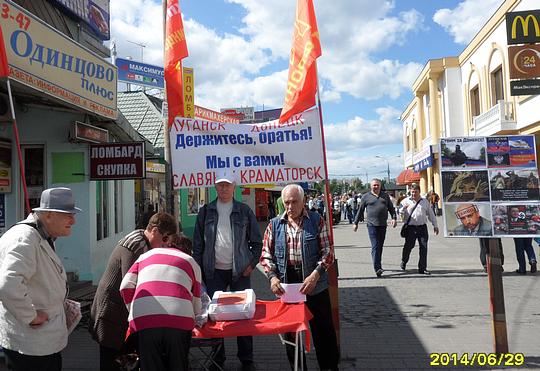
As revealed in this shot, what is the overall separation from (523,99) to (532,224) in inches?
666

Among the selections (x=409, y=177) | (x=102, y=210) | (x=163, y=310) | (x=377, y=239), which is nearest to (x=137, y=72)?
(x=102, y=210)

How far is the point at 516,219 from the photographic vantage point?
485 cm

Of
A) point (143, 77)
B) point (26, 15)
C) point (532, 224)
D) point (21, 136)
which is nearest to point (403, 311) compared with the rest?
point (532, 224)

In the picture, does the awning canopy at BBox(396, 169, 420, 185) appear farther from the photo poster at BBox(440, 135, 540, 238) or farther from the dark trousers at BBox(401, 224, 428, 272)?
the photo poster at BBox(440, 135, 540, 238)

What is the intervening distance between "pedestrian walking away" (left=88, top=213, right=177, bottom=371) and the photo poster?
305 cm

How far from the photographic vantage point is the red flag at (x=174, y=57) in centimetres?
468

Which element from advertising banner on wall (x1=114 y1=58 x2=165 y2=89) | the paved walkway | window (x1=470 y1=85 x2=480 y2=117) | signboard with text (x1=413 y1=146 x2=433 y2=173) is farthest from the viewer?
signboard with text (x1=413 y1=146 x2=433 y2=173)

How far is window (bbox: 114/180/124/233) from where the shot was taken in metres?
10.4

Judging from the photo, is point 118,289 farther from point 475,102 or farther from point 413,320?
point 475,102

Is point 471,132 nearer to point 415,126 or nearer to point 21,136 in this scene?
point 415,126

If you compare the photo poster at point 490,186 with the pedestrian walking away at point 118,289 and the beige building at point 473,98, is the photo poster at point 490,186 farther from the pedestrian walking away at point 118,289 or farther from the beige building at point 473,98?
the beige building at point 473,98

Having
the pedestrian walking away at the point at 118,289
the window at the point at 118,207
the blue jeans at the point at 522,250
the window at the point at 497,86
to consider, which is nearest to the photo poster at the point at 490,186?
the pedestrian walking away at the point at 118,289

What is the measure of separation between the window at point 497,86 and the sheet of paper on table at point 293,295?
21.3 m

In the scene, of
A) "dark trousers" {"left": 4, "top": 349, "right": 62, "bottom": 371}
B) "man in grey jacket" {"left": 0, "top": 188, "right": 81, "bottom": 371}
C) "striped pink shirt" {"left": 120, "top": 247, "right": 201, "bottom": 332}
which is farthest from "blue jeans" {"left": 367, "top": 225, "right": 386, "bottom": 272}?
"dark trousers" {"left": 4, "top": 349, "right": 62, "bottom": 371}
